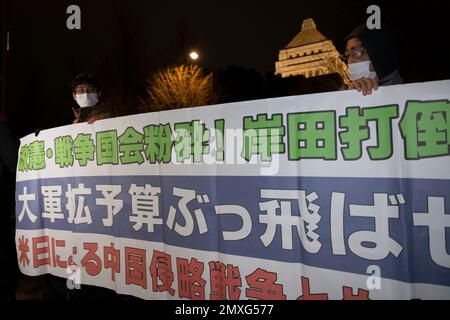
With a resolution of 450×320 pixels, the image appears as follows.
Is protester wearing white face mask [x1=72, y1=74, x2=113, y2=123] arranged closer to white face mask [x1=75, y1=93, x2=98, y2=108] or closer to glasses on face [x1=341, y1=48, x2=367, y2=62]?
white face mask [x1=75, y1=93, x2=98, y2=108]

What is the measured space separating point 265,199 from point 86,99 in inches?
91.6

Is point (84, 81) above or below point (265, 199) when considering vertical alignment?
above

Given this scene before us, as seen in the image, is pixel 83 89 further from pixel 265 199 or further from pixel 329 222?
pixel 329 222

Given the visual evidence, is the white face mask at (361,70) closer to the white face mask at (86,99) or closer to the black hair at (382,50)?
the black hair at (382,50)

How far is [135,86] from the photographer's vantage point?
22641mm

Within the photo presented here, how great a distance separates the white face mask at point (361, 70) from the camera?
2.66m

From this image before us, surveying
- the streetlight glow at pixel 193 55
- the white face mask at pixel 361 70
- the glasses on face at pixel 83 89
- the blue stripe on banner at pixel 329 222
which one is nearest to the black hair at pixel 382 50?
the white face mask at pixel 361 70

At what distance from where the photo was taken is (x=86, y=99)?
12.6 ft

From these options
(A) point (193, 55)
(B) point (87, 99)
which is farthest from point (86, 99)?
(A) point (193, 55)

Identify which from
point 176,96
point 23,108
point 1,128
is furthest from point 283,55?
point 1,128

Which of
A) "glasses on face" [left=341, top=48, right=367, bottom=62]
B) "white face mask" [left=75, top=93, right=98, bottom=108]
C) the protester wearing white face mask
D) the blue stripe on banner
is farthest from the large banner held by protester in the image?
"glasses on face" [left=341, top=48, right=367, bottom=62]
